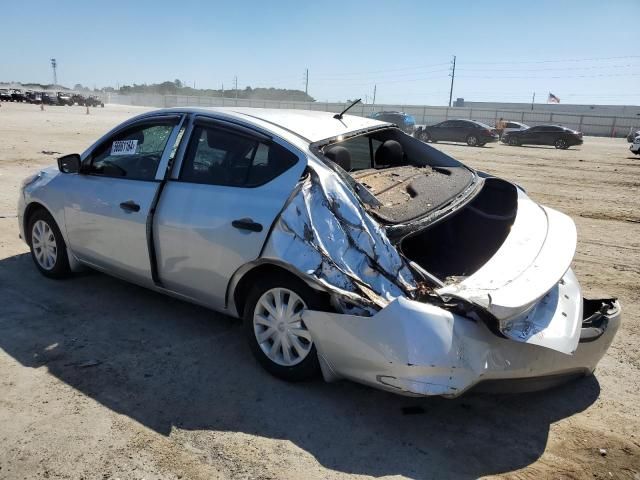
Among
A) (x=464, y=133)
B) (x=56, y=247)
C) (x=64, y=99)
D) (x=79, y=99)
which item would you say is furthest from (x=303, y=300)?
(x=79, y=99)

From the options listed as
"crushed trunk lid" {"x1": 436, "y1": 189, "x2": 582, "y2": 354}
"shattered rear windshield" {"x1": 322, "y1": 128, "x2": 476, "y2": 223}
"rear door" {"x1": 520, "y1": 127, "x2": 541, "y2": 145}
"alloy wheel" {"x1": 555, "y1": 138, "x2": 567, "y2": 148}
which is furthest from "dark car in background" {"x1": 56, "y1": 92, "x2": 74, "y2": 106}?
"crushed trunk lid" {"x1": 436, "y1": 189, "x2": 582, "y2": 354}

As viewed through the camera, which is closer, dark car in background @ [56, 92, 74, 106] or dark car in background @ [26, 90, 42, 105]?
dark car in background @ [26, 90, 42, 105]

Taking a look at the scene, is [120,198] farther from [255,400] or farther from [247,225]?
[255,400]

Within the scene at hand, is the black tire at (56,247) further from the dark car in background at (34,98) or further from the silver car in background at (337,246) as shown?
the dark car in background at (34,98)

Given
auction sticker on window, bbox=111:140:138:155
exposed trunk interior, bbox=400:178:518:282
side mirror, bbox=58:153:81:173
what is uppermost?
auction sticker on window, bbox=111:140:138:155

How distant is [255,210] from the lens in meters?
3.34

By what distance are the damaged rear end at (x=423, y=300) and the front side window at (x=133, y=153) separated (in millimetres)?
1434

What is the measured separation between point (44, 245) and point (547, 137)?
91.3 ft

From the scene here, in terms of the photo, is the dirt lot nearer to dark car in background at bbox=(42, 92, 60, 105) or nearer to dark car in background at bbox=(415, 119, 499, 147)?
dark car in background at bbox=(415, 119, 499, 147)

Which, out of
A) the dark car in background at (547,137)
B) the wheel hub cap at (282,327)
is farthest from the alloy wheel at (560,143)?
the wheel hub cap at (282,327)

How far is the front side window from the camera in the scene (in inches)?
160

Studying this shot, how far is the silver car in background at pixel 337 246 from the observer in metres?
2.75

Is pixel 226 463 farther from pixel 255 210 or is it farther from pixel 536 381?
pixel 536 381

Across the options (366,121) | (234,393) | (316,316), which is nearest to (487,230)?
(366,121)
